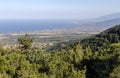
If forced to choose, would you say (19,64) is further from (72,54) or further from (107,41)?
(107,41)

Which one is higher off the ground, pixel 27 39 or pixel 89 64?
pixel 27 39

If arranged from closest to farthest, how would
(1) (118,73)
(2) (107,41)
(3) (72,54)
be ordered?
(1) (118,73) < (3) (72,54) < (2) (107,41)

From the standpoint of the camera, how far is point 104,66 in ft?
129

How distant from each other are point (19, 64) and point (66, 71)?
318 inches

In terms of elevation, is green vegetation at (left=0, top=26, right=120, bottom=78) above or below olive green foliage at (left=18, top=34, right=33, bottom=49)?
below

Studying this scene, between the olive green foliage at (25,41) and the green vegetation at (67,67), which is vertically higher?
the olive green foliage at (25,41)

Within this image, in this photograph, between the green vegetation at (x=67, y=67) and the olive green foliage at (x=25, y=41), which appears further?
the olive green foliage at (x=25, y=41)

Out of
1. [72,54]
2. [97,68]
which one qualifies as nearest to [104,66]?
[97,68]

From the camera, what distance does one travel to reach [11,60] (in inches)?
1698

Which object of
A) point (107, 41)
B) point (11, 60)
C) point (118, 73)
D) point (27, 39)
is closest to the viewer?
point (118, 73)

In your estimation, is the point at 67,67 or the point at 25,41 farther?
the point at 25,41

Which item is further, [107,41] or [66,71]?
[107,41]

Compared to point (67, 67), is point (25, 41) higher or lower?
higher

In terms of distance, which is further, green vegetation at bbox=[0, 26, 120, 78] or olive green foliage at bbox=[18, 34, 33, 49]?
olive green foliage at bbox=[18, 34, 33, 49]
